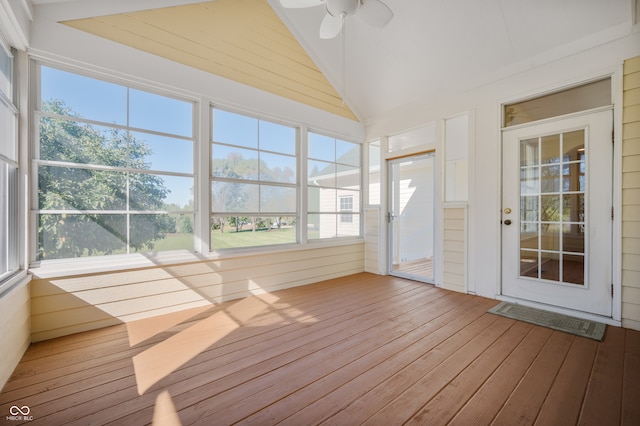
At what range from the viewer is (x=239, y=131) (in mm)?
3479

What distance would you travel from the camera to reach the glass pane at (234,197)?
3.27 metres

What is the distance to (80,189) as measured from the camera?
8.20 ft

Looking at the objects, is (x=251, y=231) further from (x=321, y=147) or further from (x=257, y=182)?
(x=321, y=147)

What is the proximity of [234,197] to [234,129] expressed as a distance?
86 centimetres

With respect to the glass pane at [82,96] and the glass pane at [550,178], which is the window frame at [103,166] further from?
the glass pane at [550,178]

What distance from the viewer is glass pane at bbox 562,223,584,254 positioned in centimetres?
278

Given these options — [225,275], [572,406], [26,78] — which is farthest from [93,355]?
[572,406]

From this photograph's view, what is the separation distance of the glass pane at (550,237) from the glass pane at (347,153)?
2.83 metres

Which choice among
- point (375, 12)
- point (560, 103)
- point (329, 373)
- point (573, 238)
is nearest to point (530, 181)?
point (573, 238)

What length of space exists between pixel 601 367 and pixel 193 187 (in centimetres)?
390

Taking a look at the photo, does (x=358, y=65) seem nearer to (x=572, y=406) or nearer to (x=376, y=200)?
(x=376, y=200)

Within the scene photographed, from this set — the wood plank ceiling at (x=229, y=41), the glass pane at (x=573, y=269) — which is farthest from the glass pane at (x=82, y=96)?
the glass pane at (x=573, y=269)

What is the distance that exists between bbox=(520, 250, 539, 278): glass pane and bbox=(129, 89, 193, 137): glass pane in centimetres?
412

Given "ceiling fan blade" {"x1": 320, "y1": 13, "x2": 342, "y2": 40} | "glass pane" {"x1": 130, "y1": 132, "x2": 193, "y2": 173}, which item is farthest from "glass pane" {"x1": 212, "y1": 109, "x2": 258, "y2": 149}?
"ceiling fan blade" {"x1": 320, "y1": 13, "x2": 342, "y2": 40}
